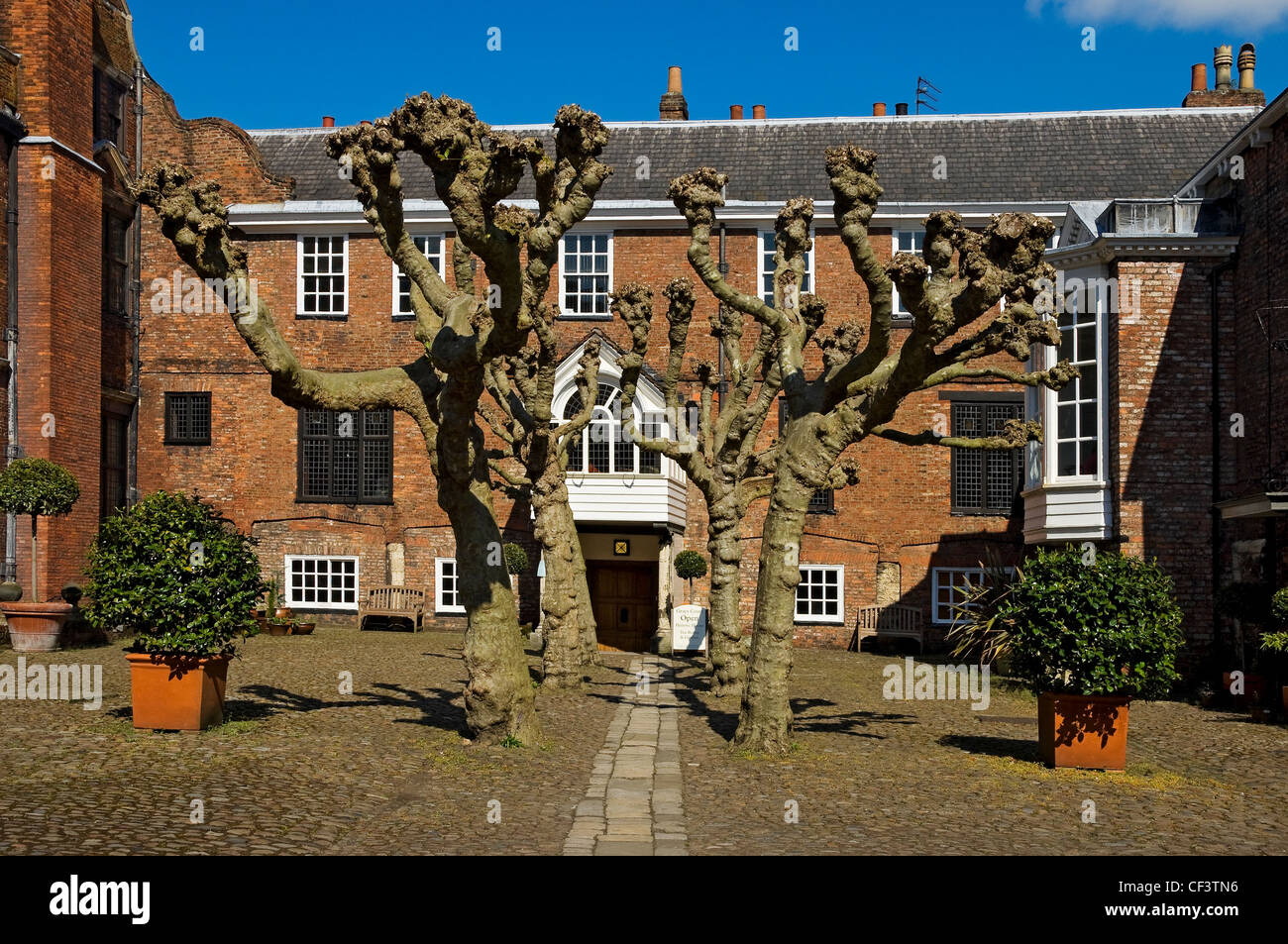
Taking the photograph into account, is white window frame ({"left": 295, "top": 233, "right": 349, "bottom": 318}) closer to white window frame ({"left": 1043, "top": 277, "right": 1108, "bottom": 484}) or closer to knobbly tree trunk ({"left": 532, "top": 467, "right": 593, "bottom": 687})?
knobbly tree trunk ({"left": 532, "top": 467, "right": 593, "bottom": 687})

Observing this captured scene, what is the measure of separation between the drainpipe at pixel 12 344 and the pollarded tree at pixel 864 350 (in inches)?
582

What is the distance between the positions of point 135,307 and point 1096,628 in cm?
2396

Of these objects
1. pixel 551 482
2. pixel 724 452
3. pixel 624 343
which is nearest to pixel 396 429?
pixel 624 343

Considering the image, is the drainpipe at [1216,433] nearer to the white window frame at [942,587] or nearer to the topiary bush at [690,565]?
the white window frame at [942,587]

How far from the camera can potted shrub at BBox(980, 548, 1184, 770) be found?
1080 centimetres

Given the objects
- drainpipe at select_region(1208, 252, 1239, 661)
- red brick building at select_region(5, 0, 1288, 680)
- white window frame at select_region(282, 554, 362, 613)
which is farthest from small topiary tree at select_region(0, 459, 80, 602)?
drainpipe at select_region(1208, 252, 1239, 661)

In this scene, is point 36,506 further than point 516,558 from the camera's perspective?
No

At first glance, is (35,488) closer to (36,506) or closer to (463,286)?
(36,506)

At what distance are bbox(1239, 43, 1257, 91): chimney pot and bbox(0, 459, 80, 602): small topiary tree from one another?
96.9 feet

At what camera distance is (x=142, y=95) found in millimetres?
28172

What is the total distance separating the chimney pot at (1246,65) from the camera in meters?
30.6

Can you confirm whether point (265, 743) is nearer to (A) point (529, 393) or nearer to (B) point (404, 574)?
(A) point (529, 393)

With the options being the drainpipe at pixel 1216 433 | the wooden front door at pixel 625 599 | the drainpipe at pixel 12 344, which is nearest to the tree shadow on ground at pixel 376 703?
the drainpipe at pixel 12 344

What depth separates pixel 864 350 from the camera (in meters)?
12.6
